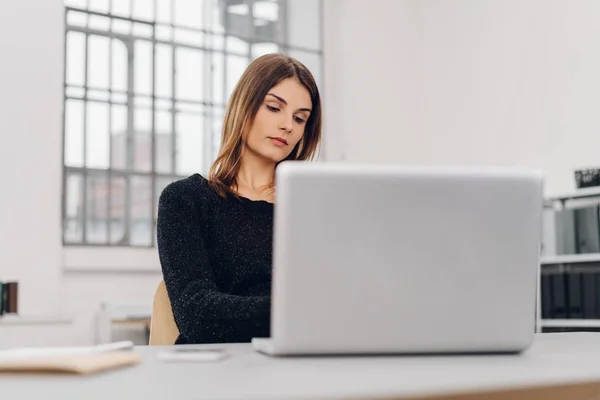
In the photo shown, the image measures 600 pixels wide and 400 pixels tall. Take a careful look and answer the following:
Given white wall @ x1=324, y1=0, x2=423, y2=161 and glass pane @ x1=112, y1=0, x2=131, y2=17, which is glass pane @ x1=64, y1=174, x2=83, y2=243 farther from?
white wall @ x1=324, y1=0, x2=423, y2=161

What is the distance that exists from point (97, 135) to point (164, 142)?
394 millimetres

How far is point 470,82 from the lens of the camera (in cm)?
506

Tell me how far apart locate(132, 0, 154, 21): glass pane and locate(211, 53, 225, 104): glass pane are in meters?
0.45

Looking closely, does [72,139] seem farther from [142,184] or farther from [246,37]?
[246,37]

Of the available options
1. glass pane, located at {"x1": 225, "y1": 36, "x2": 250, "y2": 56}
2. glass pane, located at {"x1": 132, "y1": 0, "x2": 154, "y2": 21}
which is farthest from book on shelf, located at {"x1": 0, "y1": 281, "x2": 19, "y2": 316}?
glass pane, located at {"x1": 225, "y1": 36, "x2": 250, "y2": 56}

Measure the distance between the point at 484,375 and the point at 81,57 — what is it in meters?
4.03

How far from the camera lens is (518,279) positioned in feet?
3.23

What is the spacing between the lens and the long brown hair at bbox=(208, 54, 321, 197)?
182 centimetres

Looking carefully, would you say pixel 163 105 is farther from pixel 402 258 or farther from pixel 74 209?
pixel 402 258

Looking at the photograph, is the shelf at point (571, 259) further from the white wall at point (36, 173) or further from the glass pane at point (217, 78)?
the white wall at point (36, 173)

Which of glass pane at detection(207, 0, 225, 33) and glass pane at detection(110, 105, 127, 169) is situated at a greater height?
glass pane at detection(207, 0, 225, 33)

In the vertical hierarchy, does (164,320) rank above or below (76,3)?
below

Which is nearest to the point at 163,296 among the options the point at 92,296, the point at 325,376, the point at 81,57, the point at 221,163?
the point at 221,163

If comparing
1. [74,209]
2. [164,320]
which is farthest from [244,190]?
[74,209]
